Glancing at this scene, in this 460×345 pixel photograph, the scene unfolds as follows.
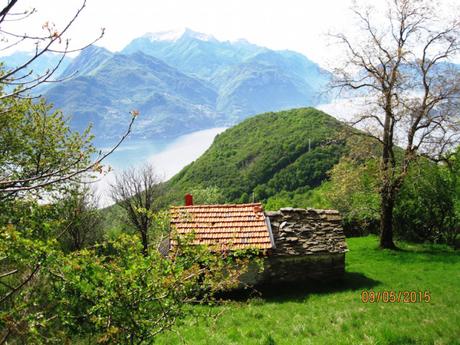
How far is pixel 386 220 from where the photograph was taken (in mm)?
28688

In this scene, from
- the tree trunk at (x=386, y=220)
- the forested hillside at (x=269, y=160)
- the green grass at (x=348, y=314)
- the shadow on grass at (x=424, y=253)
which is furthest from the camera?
the forested hillside at (x=269, y=160)

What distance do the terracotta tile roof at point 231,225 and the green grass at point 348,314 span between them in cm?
290

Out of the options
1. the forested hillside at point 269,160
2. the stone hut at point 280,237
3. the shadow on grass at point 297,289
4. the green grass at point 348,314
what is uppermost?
the forested hillside at point 269,160

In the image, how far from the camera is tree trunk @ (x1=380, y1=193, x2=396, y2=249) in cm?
2792

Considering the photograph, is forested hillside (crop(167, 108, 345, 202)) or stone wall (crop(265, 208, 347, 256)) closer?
stone wall (crop(265, 208, 347, 256))

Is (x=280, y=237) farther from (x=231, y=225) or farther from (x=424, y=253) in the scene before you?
(x=424, y=253)

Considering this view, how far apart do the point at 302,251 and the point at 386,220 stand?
9859mm

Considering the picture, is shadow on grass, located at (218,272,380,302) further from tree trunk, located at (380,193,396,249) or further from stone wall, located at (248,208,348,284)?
tree trunk, located at (380,193,396,249)

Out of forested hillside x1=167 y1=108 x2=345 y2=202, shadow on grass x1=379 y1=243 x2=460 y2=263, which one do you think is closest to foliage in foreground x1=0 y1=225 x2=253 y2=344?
shadow on grass x1=379 y1=243 x2=460 y2=263

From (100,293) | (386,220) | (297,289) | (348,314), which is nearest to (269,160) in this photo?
(386,220)

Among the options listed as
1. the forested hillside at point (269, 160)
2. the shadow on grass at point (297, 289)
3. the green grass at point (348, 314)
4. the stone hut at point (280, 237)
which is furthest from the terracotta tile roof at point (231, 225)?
the forested hillside at point (269, 160)

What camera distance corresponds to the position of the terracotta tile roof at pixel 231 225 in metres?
21.5

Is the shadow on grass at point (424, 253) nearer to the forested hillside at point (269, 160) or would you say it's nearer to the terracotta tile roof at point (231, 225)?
the terracotta tile roof at point (231, 225)

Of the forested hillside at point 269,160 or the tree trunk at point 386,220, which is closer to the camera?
the tree trunk at point 386,220
